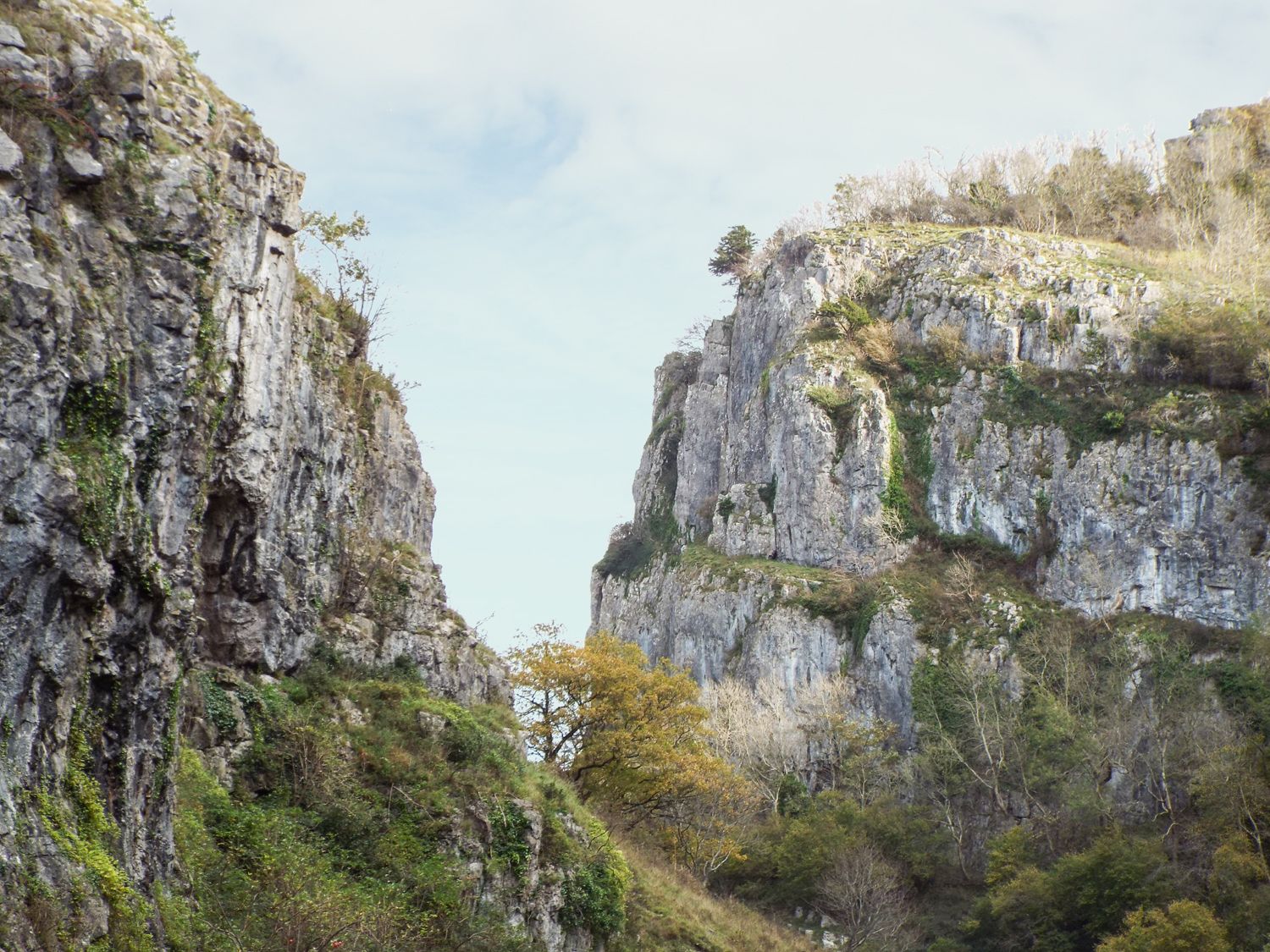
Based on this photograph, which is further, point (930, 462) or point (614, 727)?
point (930, 462)

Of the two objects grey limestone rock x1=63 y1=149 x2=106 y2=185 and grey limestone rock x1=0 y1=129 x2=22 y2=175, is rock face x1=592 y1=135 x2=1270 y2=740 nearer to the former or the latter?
Result: grey limestone rock x1=63 y1=149 x2=106 y2=185

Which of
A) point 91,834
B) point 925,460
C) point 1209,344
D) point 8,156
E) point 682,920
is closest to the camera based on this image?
point 91,834

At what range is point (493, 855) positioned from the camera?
20609 mm

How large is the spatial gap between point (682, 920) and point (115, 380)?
760 inches

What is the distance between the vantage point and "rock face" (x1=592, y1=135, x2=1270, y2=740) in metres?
54.0

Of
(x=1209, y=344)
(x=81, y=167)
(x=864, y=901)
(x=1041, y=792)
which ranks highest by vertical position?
(x=1209, y=344)

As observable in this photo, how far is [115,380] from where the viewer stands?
493 inches

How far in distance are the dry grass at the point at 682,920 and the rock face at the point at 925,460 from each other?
21422 mm

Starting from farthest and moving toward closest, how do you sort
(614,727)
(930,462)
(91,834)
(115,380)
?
1. (930,462)
2. (614,727)
3. (115,380)
4. (91,834)

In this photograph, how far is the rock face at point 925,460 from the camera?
54031mm

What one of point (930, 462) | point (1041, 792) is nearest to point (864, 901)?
point (1041, 792)

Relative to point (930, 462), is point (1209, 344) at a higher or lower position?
higher

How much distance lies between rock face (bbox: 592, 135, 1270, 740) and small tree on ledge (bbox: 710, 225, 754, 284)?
8.24 m

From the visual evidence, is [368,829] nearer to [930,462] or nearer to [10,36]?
[10,36]
